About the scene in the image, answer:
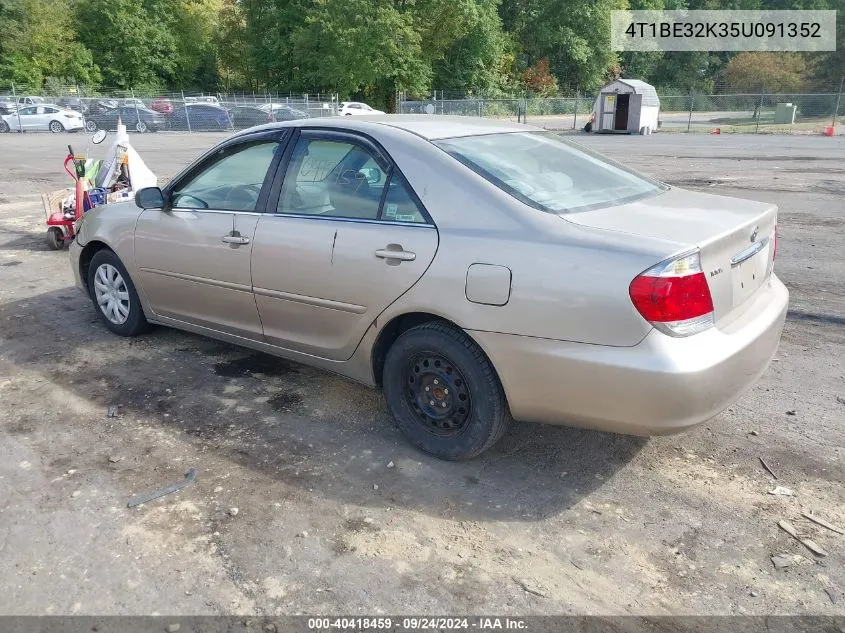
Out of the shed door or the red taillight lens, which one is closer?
the red taillight lens

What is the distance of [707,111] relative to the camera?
41281 mm

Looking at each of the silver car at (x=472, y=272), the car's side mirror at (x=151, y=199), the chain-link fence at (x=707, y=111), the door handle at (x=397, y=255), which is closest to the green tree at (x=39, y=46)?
the chain-link fence at (x=707, y=111)

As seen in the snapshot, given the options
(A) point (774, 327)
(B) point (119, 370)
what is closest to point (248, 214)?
(B) point (119, 370)

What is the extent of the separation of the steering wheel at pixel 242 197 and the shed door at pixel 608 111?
3122cm

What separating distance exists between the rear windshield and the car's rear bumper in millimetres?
692

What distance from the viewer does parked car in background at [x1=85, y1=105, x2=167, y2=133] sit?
3443cm

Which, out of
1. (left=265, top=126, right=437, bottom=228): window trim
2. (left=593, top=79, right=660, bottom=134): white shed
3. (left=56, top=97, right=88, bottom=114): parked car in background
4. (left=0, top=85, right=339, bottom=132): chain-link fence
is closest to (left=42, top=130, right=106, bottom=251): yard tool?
(left=265, top=126, right=437, bottom=228): window trim

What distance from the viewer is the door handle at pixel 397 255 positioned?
10.6 feet

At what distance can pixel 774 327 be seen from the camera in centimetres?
323

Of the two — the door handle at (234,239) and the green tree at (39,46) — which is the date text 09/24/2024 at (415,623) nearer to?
the door handle at (234,239)

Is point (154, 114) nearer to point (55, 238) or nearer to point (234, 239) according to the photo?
point (55, 238)

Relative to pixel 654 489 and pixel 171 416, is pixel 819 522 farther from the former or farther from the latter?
pixel 171 416

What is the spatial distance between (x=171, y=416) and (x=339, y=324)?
1197 mm

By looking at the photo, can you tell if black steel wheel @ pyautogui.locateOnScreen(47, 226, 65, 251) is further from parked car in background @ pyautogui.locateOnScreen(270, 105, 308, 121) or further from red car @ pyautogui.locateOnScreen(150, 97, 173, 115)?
red car @ pyautogui.locateOnScreen(150, 97, 173, 115)
